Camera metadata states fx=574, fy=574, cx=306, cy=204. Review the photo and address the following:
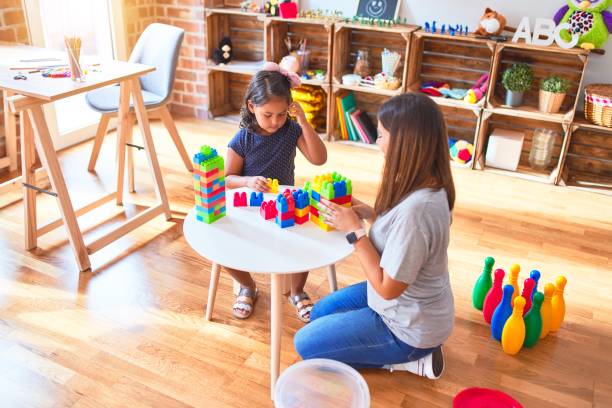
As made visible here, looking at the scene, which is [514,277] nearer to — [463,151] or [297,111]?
[297,111]

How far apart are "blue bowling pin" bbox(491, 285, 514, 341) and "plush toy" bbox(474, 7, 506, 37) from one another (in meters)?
1.75

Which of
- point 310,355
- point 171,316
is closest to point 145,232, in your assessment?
point 171,316

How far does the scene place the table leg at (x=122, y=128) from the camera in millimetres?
2631

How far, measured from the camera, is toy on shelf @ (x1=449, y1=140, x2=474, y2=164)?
3.43 m

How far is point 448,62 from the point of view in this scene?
11.6ft

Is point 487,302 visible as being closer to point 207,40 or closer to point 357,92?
point 357,92

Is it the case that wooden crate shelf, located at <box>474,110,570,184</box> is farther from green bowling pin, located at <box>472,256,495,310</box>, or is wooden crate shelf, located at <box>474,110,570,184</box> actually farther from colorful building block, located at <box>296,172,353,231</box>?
colorful building block, located at <box>296,172,353,231</box>

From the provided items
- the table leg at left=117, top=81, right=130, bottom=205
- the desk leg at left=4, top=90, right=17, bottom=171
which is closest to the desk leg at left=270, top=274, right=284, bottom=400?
the table leg at left=117, top=81, right=130, bottom=205

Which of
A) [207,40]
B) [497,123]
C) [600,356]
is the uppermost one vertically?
[207,40]

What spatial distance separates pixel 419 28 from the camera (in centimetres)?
340

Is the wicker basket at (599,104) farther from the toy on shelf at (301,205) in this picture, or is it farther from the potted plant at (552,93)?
the toy on shelf at (301,205)

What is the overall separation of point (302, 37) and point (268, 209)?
8.03ft

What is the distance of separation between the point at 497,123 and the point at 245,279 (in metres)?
2.13

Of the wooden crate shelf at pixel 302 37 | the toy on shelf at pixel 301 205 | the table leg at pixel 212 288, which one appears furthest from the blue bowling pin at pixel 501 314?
the wooden crate shelf at pixel 302 37
